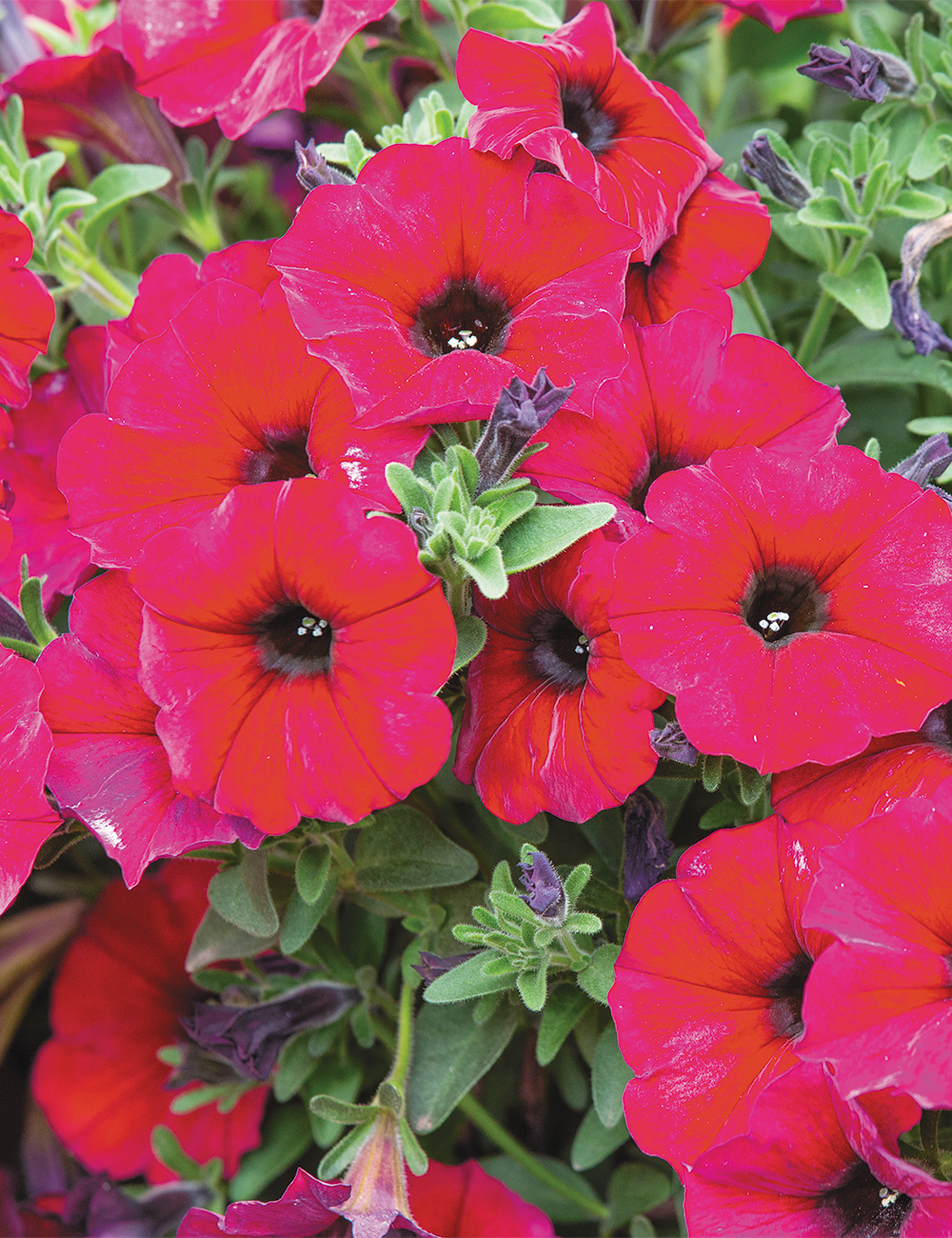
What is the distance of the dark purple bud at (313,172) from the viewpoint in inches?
26.4

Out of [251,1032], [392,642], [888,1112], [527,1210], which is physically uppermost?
[392,642]

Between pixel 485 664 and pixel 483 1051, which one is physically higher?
pixel 485 664

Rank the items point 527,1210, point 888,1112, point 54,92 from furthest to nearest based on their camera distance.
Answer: point 54,92 < point 527,1210 < point 888,1112

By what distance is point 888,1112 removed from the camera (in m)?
0.54

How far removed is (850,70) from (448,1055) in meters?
0.77

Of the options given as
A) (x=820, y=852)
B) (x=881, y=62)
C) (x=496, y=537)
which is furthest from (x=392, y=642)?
(x=881, y=62)

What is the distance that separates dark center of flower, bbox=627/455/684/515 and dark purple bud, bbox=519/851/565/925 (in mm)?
224

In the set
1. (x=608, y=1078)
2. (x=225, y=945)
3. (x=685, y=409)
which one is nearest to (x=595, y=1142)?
(x=608, y=1078)

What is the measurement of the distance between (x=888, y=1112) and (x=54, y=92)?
103 cm

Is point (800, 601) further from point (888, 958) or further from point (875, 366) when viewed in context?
point (875, 366)

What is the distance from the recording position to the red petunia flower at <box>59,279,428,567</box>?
64 centimetres

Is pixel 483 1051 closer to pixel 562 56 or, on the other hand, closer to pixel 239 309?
pixel 239 309

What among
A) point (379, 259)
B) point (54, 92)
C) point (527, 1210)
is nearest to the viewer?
point (379, 259)

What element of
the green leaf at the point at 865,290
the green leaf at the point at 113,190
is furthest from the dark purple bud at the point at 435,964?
the green leaf at the point at 113,190
